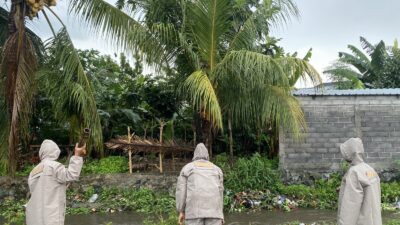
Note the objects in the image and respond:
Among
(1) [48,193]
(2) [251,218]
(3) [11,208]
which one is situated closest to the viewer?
(1) [48,193]

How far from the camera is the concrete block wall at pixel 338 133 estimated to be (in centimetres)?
1260

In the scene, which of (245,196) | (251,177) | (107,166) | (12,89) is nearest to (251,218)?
(245,196)

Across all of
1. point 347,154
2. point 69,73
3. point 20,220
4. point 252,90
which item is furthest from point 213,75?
point 347,154

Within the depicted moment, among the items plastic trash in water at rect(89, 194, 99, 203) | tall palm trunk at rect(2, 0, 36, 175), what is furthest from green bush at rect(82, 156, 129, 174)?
tall palm trunk at rect(2, 0, 36, 175)

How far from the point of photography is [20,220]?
761 cm

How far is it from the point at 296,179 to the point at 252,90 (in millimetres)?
2556

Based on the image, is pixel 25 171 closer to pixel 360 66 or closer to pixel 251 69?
pixel 251 69

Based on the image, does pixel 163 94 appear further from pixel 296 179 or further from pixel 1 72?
pixel 1 72

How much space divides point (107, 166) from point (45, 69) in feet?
10.1

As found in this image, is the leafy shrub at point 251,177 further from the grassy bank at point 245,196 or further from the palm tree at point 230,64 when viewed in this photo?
the palm tree at point 230,64

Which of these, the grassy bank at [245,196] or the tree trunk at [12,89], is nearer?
the tree trunk at [12,89]

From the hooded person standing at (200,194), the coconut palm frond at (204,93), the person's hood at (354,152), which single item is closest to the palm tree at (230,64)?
the coconut palm frond at (204,93)

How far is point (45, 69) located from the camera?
1123 centimetres

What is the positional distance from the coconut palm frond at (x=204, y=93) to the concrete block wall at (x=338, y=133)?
2.71 m
